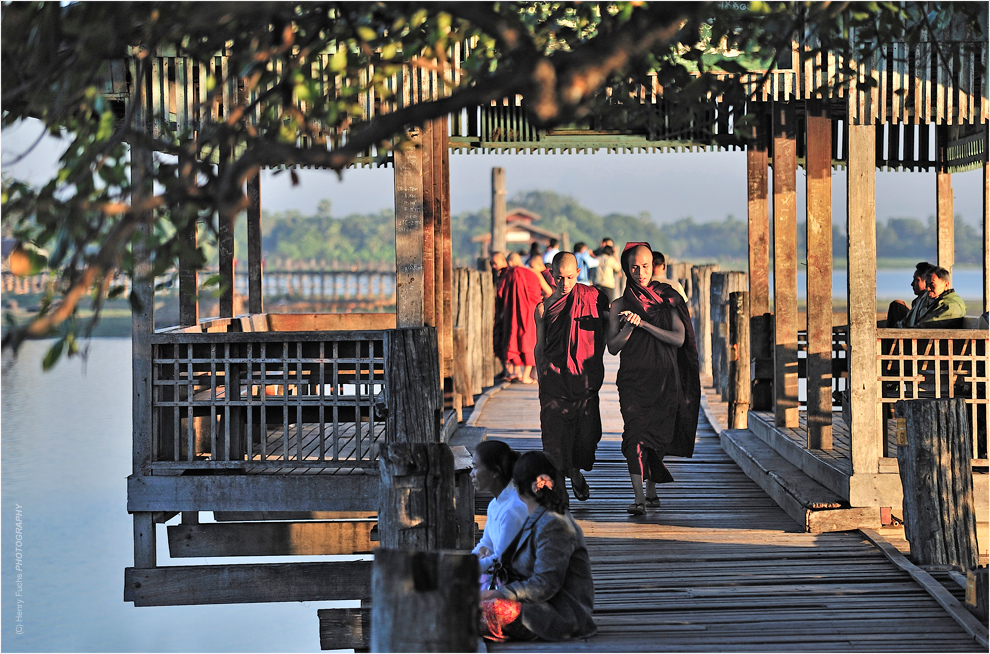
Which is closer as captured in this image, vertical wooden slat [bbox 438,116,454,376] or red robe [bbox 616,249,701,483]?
red robe [bbox 616,249,701,483]

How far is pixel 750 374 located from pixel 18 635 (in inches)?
448

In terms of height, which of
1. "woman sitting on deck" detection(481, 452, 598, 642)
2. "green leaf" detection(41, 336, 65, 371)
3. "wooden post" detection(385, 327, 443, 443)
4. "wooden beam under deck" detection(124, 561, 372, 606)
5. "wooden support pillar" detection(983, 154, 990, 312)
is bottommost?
"wooden beam under deck" detection(124, 561, 372, 606)

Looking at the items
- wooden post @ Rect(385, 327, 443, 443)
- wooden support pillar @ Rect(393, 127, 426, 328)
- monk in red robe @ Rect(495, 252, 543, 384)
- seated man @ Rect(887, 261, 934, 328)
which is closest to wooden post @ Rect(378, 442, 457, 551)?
wooden post @ Rect(385, 327, 443, 443)

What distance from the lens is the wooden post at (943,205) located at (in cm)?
1240

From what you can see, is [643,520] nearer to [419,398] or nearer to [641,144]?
[419,398]

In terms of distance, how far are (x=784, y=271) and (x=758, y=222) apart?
722 mm

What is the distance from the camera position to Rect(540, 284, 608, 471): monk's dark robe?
770 cm

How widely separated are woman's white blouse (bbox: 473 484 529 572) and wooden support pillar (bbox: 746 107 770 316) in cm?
566

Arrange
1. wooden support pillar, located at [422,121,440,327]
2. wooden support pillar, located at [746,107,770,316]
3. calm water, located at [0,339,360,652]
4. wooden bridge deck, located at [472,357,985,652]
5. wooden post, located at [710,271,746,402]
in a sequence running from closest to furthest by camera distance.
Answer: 1. wooden bridge deck, located at [472,357,985,652]
2. wooden support pillar, located at [422,121,440,327]
3. wooden support pillar, located at [746,107,770,316]
4. wooden post, located at [710,271,746,402]
5. calm water, located at [0,339,360,652]

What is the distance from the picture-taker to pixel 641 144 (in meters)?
13.0

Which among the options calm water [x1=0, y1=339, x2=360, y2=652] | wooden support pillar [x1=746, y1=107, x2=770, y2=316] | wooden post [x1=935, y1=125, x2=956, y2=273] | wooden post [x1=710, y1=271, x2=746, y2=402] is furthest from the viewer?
calm water [x1=0, y1=339, x2=360, y2=652]

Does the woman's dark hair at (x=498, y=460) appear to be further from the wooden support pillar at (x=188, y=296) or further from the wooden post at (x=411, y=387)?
the wooden support pillar at (x=188, y=296)

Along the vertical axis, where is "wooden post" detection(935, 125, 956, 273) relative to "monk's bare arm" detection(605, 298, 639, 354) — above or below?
above

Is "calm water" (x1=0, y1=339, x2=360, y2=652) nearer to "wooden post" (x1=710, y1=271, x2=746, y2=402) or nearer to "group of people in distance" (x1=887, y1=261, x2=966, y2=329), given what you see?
"wooden post" (x1=710, y1=271, x2=746, y2=402)
